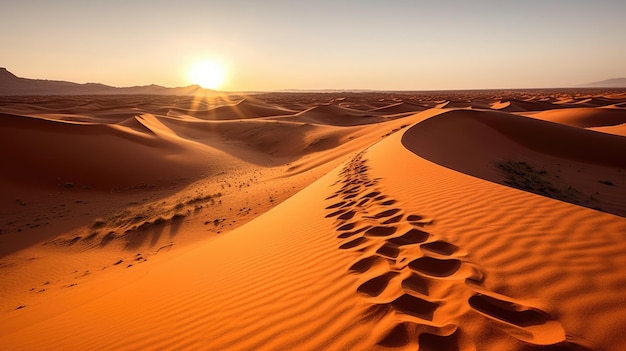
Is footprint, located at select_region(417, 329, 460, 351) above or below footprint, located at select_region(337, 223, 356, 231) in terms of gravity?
above

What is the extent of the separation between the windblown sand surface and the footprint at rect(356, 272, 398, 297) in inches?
0.7

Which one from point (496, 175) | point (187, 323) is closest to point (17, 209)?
point (187, 323)

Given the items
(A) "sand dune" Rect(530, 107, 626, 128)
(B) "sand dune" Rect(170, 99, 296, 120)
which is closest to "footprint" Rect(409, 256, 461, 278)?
(A) "sand dune" Rect(530, 107, 626, 128)

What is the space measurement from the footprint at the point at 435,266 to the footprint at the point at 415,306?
1.29 ft

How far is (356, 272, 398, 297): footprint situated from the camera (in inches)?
98.9

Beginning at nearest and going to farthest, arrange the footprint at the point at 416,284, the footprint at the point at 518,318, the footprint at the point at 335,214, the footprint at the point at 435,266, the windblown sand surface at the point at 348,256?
the footprint at the point at 518,318
the windblown sand surface at the point at 348,256
the footprint at the point at 416,284
the footprint at the point at 435,266
the footprint at the point at 335,214

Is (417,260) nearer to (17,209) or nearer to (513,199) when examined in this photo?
(513,199)

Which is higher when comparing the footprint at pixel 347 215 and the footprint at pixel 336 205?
Result: the footprint at pixel 347 215

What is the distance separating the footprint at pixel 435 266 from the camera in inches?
104

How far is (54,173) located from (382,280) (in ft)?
45.1

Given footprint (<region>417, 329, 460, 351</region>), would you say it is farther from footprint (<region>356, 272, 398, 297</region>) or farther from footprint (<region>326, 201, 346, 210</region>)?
footprint (<region>326, 201, 346, 210</region>)

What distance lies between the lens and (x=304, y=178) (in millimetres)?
11445

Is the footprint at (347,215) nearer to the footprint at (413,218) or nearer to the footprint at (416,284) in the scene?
the footprint at (413,218)

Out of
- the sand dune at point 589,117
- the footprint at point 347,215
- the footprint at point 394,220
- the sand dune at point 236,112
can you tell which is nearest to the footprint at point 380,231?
the footprint at point 394,220
